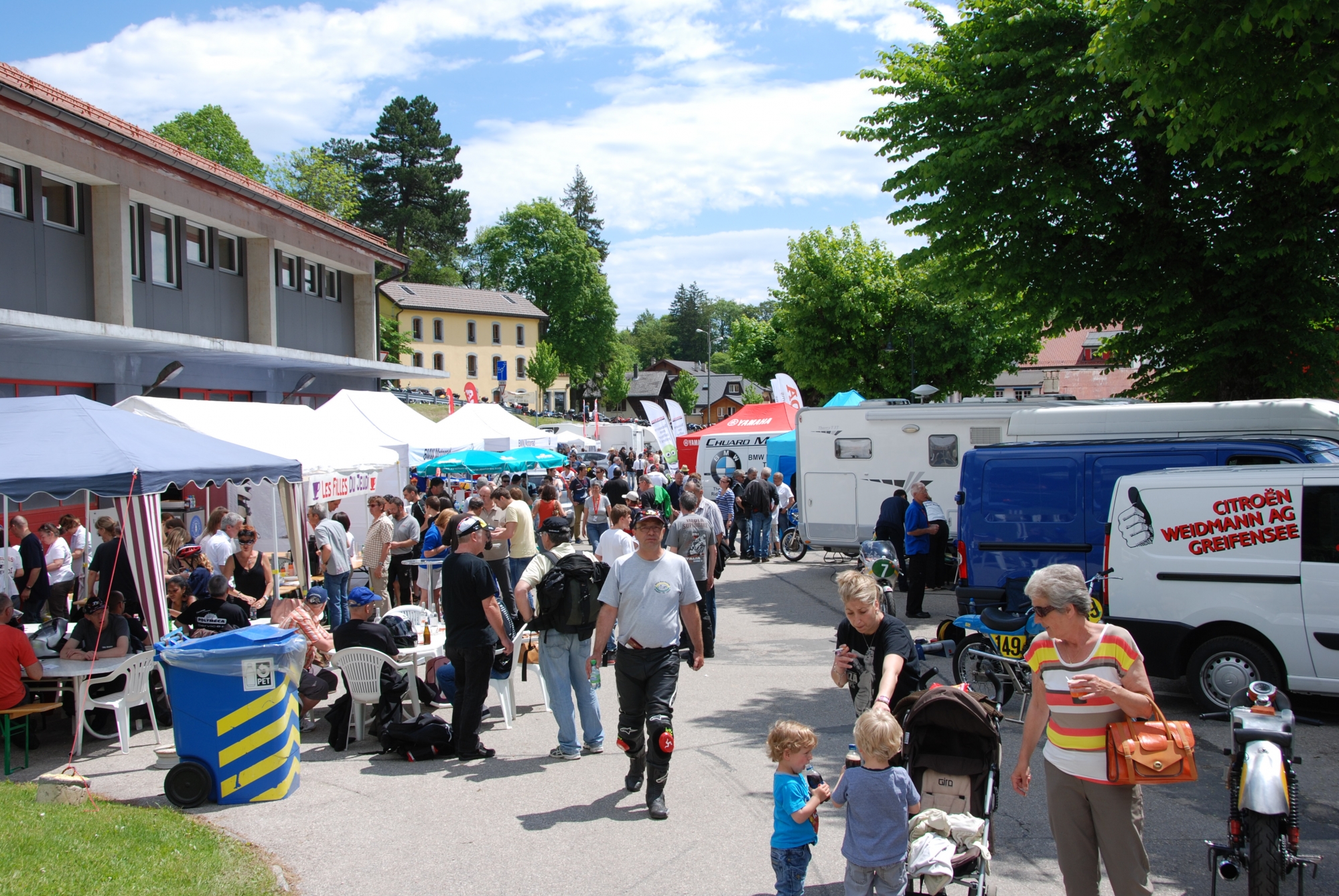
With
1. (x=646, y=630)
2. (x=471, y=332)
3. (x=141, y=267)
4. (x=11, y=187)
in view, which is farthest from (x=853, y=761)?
(x=471, y=332)

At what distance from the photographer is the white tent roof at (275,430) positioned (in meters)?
12.1

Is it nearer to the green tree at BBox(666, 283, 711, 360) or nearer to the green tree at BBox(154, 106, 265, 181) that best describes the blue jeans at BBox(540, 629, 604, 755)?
the green tree at BBox(154, 106, 265, 181)

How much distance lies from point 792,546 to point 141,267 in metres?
13.1

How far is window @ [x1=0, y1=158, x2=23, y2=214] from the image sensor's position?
45.9 ft

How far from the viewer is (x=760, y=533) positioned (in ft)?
60.4

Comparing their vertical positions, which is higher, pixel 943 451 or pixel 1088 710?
pixel 943 451

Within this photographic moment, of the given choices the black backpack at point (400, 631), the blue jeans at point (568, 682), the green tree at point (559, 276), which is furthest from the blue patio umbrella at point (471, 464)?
the green tree at point (559, 276)

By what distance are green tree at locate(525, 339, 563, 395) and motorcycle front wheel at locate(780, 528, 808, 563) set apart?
177ft

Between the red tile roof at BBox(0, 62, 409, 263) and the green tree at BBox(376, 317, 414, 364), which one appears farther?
the green tree at BBox(376, 317, 414, 364)

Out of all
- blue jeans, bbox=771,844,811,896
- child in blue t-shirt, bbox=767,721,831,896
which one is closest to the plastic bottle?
child in blue t-shirt, bbox=767,721,831,896

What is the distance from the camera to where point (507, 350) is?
243 ft

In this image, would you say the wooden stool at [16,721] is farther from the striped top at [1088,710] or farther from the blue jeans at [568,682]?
the striped top at [1088,710]

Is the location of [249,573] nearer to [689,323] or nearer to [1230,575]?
[1230,575]

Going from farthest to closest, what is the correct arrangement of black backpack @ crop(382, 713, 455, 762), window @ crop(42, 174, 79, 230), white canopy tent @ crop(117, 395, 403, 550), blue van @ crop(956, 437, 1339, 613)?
window @ crop(42, 174, 79, 230)
white canopy tent @ crop(117, 395, 403, 550)
blue van @ crop(956, 437, 1339, 613)
black backpack @ crop(382, 713, 455, 762)
